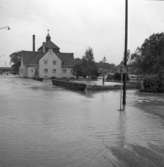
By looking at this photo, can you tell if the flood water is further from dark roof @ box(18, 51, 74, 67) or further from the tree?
dark roof @ box(18, 51, 74, 67)

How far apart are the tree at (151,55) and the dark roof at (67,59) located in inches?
1541

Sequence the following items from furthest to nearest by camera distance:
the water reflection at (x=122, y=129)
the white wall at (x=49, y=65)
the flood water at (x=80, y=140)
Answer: the white wall at (x=49, y=65) < the water reflection at (x=122, y=129) < the flood water at (x=80, y=140)

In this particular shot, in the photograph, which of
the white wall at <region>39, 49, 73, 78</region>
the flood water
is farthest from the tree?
the white wall at <region>39, 49, 73, 78</region>

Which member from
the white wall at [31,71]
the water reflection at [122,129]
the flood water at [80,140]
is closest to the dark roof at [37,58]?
the white wall at [31,71]

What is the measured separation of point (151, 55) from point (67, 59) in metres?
44.1

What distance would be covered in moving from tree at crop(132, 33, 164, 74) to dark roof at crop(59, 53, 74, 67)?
39132mm

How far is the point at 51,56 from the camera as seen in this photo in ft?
233

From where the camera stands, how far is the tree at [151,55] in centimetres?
3192

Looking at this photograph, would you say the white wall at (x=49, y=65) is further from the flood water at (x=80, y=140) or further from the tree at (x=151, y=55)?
the flood water at (x=80, y=140)

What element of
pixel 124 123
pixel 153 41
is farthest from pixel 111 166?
pixel 153 41

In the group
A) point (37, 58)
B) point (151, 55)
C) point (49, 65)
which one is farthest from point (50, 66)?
point (151, 55)

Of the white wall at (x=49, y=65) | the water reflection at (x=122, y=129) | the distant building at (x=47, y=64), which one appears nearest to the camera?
the water reflection at (x=122, y=129)

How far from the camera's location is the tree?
3192cm

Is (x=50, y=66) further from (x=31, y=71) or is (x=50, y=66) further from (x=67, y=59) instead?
(x=67, y=59)
